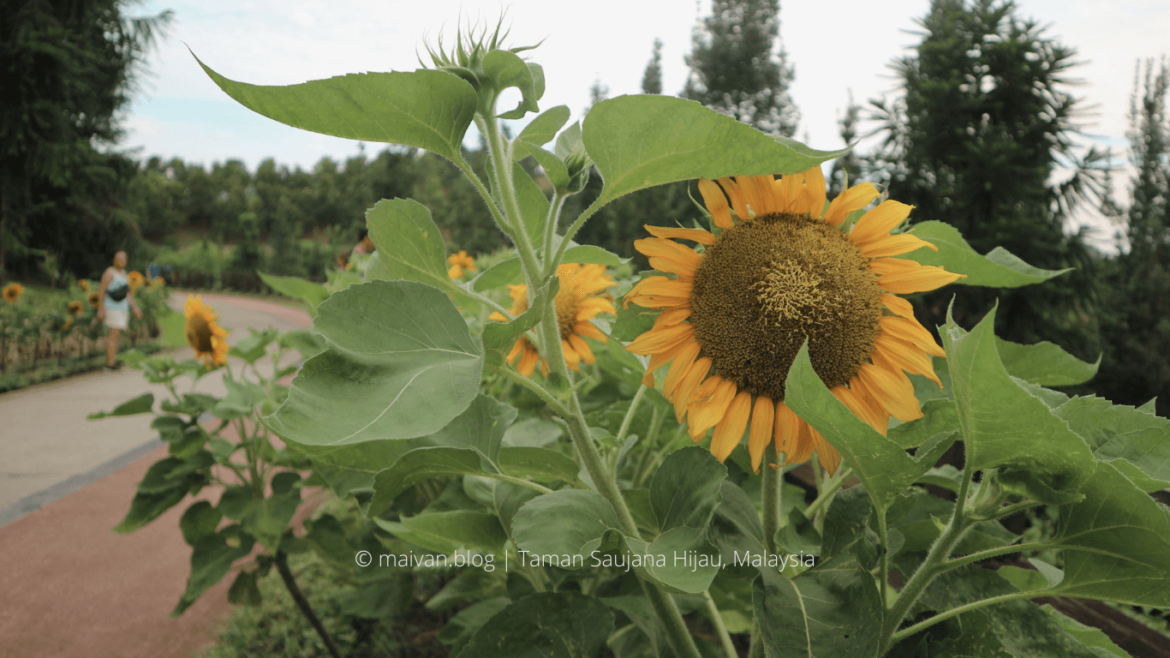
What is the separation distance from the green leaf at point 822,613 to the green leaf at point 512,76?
477 mm

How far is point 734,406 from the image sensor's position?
1.95 feet

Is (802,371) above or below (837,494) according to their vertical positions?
above

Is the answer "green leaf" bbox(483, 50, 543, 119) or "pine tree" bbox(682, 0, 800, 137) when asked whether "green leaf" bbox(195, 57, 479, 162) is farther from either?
"pine tree" bbox(682, 0, 800, 137)

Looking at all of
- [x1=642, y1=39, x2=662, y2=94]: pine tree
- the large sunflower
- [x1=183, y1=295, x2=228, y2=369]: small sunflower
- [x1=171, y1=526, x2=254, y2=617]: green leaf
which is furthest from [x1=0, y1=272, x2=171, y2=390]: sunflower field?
[x1=642, y1=39, x2=662, y2=94]: pine tree

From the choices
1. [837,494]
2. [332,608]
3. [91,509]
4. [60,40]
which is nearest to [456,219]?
[60,40]

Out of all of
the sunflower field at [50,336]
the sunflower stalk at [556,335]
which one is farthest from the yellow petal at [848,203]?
the sunflower field at [50,336]

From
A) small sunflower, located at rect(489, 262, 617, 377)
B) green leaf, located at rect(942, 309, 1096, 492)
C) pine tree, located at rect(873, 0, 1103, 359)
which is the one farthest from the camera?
pine tree, located at rect(873, 0, 1103, 359)

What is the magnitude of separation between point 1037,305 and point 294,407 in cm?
544

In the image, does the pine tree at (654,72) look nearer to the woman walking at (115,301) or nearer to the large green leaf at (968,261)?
the woman walking at (115,301)

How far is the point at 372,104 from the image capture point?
0.46 meters

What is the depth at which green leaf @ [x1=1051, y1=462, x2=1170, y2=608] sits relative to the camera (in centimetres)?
43

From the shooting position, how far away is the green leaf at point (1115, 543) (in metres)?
0.43

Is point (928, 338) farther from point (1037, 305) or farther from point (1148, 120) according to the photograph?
point (1148, 120)

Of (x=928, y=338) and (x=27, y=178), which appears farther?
(x=27, y=178)
